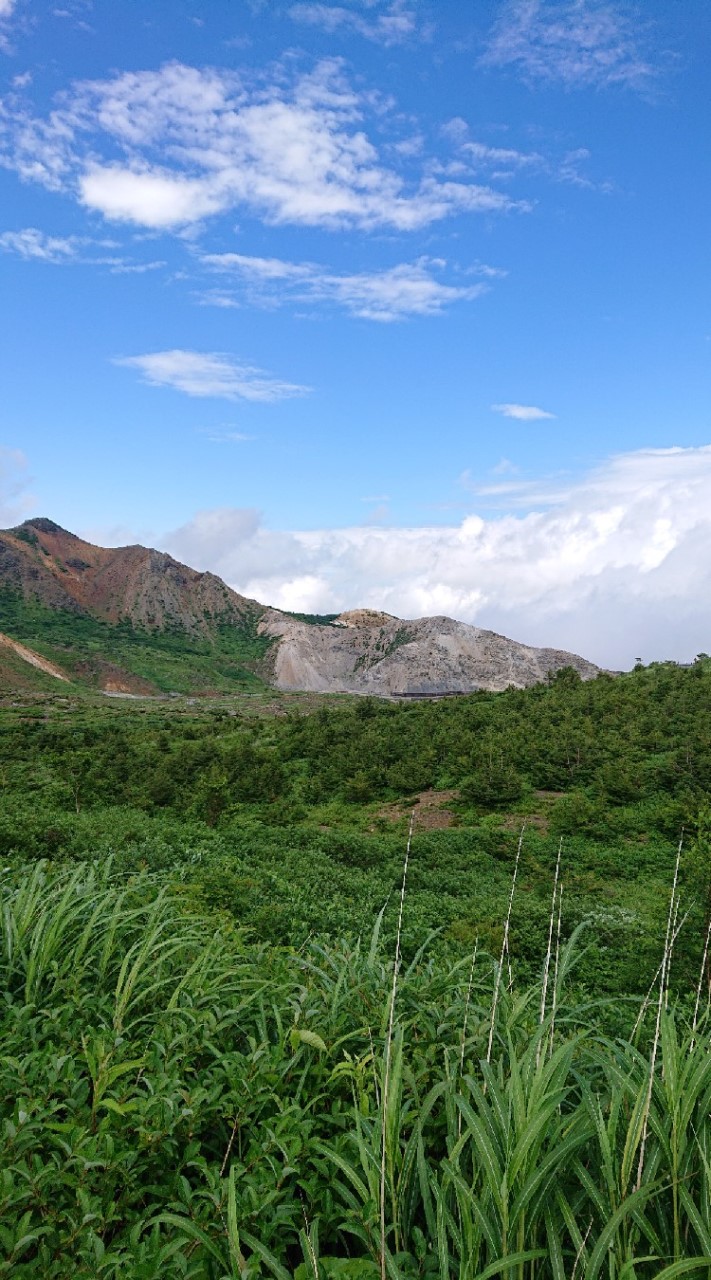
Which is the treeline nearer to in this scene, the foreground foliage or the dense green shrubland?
the dense green shrubland

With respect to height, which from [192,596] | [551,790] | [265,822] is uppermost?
[192,596]

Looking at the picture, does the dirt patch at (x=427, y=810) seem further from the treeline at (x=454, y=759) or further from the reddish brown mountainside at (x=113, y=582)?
the reddish brown mountainside at (x=113, y=582)

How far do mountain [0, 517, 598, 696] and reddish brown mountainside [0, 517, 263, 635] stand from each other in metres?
0.26

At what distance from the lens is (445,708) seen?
1428 inches

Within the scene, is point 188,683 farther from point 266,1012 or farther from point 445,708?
point 266,1012

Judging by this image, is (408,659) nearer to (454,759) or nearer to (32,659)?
(32,659)

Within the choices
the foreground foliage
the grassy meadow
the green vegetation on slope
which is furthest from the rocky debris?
the foreground foliage

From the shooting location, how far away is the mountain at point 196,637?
112 m

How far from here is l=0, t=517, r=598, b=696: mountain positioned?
112 m

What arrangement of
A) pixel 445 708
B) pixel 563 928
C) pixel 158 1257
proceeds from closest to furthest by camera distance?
pixel 158 1257 → pixel 563 928 → pixel 445 708

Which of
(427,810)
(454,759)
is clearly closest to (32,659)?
(454,759)

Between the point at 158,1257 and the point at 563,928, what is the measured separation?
9435 mm

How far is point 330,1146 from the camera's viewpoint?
251 cm

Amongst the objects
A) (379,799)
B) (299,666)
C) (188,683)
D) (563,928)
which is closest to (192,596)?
(299,666)
